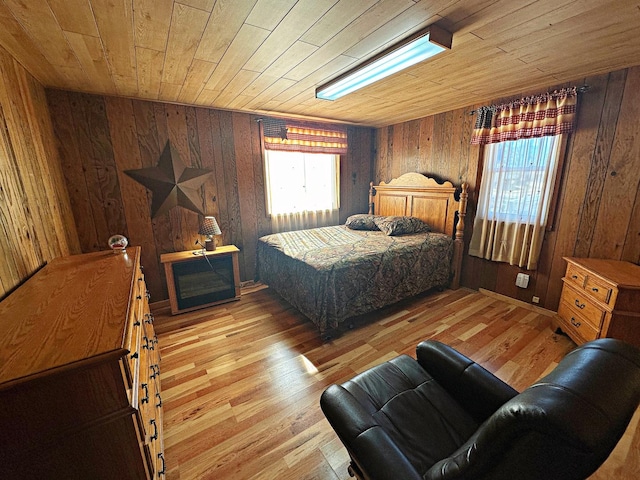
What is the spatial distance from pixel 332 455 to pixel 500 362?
151cm

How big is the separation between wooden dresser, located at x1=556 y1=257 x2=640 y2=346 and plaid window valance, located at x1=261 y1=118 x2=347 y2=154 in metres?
3.06

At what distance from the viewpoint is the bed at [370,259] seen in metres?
2.41

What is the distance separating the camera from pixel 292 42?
1610 mm

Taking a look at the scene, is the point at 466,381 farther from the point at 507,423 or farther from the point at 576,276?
the point at 576,276

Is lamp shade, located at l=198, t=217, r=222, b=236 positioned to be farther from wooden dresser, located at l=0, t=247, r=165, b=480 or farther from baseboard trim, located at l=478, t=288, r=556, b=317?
baseboard trim, located at l=478, t=288, r=556, b=317

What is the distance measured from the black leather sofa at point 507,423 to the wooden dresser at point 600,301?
1.51m

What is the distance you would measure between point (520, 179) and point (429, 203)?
1059 mm

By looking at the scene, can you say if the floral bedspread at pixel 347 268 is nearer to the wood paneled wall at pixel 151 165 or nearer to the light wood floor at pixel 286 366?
the light wood floor at pixel 286 366

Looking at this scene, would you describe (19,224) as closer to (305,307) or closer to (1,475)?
(1,475)

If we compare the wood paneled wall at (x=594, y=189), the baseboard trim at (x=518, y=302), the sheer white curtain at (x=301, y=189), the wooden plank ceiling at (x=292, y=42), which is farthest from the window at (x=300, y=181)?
the baseboard trim at (x=518, y=302)

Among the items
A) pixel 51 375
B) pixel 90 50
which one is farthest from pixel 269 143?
pixel 51 375

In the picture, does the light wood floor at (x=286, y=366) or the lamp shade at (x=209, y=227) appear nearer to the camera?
the light wood floor at (x=286, y=366)

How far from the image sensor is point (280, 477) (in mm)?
1301

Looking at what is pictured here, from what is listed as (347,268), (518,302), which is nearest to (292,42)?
(347,268)
